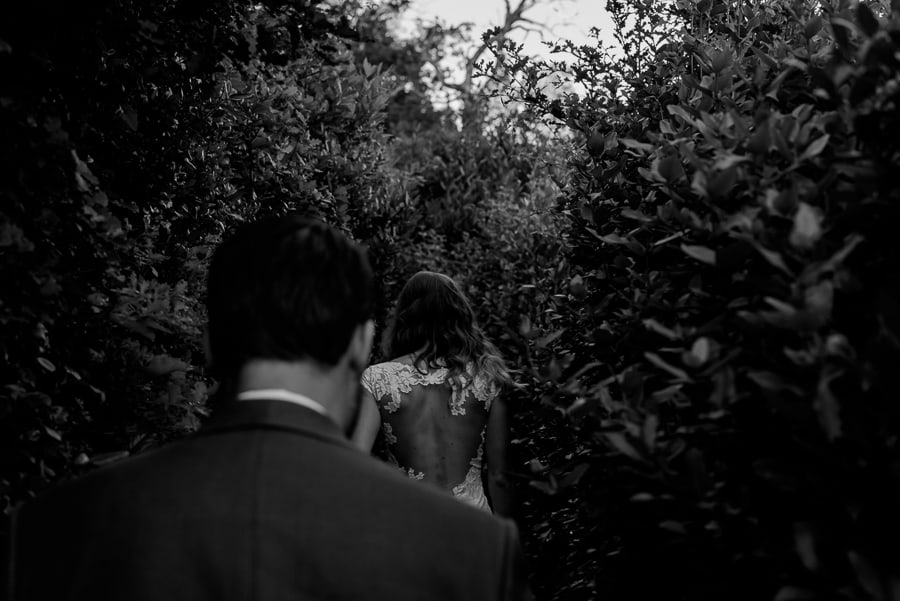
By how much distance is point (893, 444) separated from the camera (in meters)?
1.65

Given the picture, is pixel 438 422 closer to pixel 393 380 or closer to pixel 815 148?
pixel 393 380

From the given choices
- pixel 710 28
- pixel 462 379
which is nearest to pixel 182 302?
pixel 462 379

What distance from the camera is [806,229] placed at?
1.87 m

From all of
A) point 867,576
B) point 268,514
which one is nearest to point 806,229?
point 867,576

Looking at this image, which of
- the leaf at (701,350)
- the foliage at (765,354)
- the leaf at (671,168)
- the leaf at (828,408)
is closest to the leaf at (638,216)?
the foliage at (765,354)

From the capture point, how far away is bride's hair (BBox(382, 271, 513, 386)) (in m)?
4.41

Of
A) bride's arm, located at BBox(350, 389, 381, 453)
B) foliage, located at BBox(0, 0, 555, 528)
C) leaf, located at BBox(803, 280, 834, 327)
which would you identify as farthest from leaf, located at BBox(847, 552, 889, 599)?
bride's arm, located at BBox(350, 389, 381, 453)

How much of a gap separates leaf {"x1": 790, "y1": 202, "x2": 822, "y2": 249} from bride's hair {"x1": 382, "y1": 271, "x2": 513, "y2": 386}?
253cm

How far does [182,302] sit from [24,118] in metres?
1.00

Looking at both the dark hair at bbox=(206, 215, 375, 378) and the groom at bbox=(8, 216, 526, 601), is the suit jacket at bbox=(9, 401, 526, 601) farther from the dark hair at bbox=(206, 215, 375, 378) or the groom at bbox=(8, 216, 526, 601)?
the dark hair at bbox=(206, 215, 375, 378)

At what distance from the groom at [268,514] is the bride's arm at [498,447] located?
2690mm

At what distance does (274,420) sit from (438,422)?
9.27 feet

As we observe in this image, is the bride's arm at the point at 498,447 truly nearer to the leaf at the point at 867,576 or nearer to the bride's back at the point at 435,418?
the bride's back at the point at 435,418

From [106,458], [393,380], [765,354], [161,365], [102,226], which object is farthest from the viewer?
[393,380]
